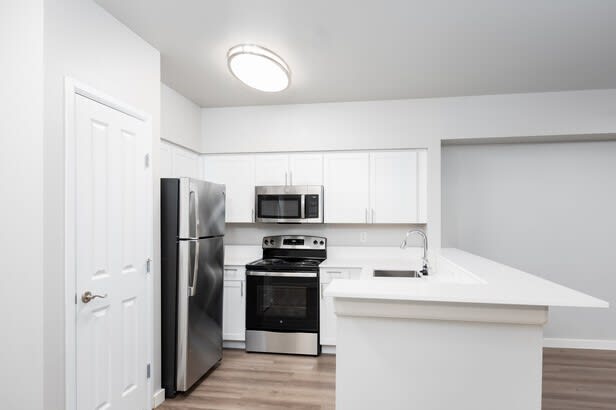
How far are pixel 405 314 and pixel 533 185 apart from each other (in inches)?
129

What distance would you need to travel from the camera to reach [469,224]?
429 cm

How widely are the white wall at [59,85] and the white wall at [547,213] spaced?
11.3 ft

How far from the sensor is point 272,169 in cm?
429

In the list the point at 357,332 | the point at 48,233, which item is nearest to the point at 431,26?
the point at 357,332

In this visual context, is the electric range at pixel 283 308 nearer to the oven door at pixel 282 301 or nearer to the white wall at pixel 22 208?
the oven door at pixel 282 301

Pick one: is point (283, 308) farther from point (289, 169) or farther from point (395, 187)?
point (395, 187)

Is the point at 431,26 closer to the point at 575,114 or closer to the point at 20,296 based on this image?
the point at 575,114

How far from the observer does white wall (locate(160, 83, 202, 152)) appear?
139 inches

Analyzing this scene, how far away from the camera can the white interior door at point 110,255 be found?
209cm

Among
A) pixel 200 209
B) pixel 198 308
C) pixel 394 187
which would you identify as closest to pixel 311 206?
pixel 394 187

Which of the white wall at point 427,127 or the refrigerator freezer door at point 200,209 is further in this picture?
the white wall at point 427,127

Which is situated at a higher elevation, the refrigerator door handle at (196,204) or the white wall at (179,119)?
the white wall at (179,119)

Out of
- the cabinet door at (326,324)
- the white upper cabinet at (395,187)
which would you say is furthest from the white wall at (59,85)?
the white upper cabinet at (395,187)

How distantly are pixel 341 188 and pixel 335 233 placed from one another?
569 millimetres
